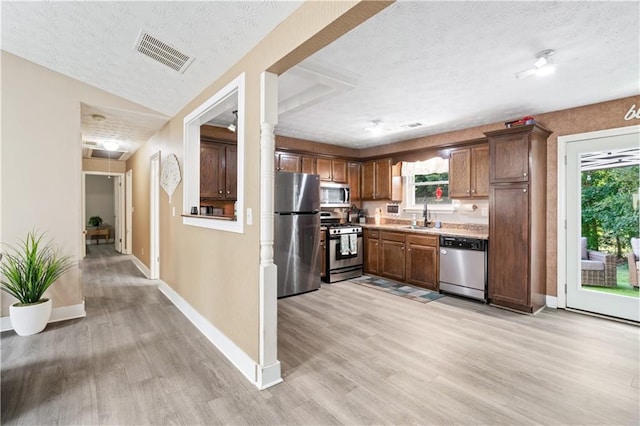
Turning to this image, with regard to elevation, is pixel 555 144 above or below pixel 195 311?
above

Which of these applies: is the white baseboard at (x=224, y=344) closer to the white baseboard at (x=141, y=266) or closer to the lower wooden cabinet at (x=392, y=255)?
the white baseboard at (x=141, y=266)

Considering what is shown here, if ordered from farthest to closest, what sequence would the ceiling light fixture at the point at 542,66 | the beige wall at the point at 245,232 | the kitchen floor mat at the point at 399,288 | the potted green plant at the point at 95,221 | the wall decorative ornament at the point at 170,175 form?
the potted green plant at the point at 95,221 → the kitchen floor mat at the point at 399,288 → the wall decorative ornament at the point at 170,175 → the ceiling light fixture at the point at 542,66 → the beige wall at the point at 245,232

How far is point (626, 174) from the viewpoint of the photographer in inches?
134

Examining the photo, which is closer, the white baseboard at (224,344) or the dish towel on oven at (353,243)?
the white baseboard at (224,344)

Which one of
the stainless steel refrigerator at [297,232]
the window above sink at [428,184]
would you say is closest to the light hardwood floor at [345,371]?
the stainless steel refrigerator at [297,232]

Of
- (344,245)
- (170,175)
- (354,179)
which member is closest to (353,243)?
(344,245)

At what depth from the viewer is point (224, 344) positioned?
8.74ft

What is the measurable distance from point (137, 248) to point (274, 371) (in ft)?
17.7

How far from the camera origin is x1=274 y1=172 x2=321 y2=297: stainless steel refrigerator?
4340 mm

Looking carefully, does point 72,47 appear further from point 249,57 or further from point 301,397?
point 301,397

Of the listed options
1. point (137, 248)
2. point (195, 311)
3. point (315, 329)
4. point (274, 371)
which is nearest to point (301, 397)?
point (274, 371)

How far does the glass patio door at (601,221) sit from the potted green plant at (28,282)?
19.0 feet

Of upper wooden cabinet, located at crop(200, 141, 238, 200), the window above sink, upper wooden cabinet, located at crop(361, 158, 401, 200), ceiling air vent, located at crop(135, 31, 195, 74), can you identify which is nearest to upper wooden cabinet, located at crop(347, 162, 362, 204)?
upper wooden cabinet, located at crop(361, 158, 401, 200)

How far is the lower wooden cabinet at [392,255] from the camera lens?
4996 millimetres
